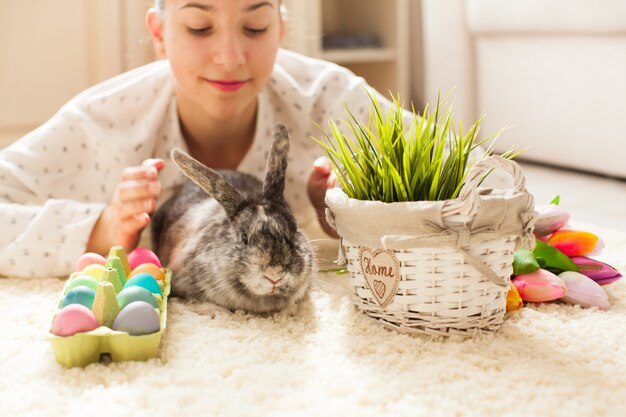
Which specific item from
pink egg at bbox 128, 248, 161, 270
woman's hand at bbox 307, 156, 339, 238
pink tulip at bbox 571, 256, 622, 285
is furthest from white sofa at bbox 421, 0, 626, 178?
pink egg at bbox 128, 248, 161, 270

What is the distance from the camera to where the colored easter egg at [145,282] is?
100 centimetres

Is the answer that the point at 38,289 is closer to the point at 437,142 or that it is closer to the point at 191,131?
the point at 191,131

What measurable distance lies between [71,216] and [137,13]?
1.09 meters

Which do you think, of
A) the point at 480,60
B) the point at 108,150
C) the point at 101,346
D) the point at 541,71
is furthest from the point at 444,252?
the point at 480,60

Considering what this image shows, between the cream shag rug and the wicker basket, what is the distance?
1.4 inches

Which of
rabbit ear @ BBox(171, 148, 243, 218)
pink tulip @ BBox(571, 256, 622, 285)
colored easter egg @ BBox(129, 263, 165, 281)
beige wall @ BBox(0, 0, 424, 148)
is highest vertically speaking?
beige wall @ BBox(0, 0, 424, 148)

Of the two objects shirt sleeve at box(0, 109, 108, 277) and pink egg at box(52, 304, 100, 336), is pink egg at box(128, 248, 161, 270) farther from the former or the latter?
pink egg at box(52, 304, 100, 336)

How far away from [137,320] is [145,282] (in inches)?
5.1

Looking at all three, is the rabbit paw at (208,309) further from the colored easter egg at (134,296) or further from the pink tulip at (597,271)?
the pink tulip at (597,271)

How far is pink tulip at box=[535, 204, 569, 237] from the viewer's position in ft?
3.80

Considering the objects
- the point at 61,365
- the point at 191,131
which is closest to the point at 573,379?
the point at 61,365

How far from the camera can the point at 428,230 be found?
0.89 m

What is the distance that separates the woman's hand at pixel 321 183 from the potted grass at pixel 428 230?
0.78ft

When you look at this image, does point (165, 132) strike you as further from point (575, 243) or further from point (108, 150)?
point (575, 243)
